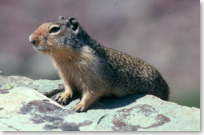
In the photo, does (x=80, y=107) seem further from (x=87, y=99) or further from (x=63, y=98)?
(x=63, y=98)

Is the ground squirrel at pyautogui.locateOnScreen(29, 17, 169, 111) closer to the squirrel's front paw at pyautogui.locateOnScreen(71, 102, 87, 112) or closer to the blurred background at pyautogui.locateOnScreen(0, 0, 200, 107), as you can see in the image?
the squirrel's front paw at pyautogui.locateOnScreen(71, 102, 87, 112)

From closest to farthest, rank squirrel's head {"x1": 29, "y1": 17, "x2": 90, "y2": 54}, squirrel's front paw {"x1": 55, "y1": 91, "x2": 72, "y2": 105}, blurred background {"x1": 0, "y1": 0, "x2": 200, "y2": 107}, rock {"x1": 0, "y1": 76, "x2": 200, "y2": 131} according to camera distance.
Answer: rock {"x1": 0, "y1": 76, "x2": 200, "y2": 131} → squirrel's head {"x1": 29, "y1": 17, "x2": 90, "y2": 54} → squirrel's front paw {"x1": 55, "y1": 91, "x2": 72, "y2": 105} → blurred background {"x1": 0, "y1": 0, "x2": 200, "y2": 107}

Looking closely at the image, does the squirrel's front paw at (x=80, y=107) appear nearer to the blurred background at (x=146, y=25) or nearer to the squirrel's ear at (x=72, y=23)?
the squirrel's ear at (x=72, y=23)

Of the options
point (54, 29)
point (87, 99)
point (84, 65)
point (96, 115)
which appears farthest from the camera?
point (87, 99)

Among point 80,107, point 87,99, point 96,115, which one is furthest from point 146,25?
point 96,115

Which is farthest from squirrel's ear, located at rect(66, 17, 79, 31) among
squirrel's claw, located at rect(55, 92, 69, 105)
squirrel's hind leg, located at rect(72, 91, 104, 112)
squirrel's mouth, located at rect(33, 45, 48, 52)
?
squirrel's claw, located at rect(55, 92, 69, 105)
